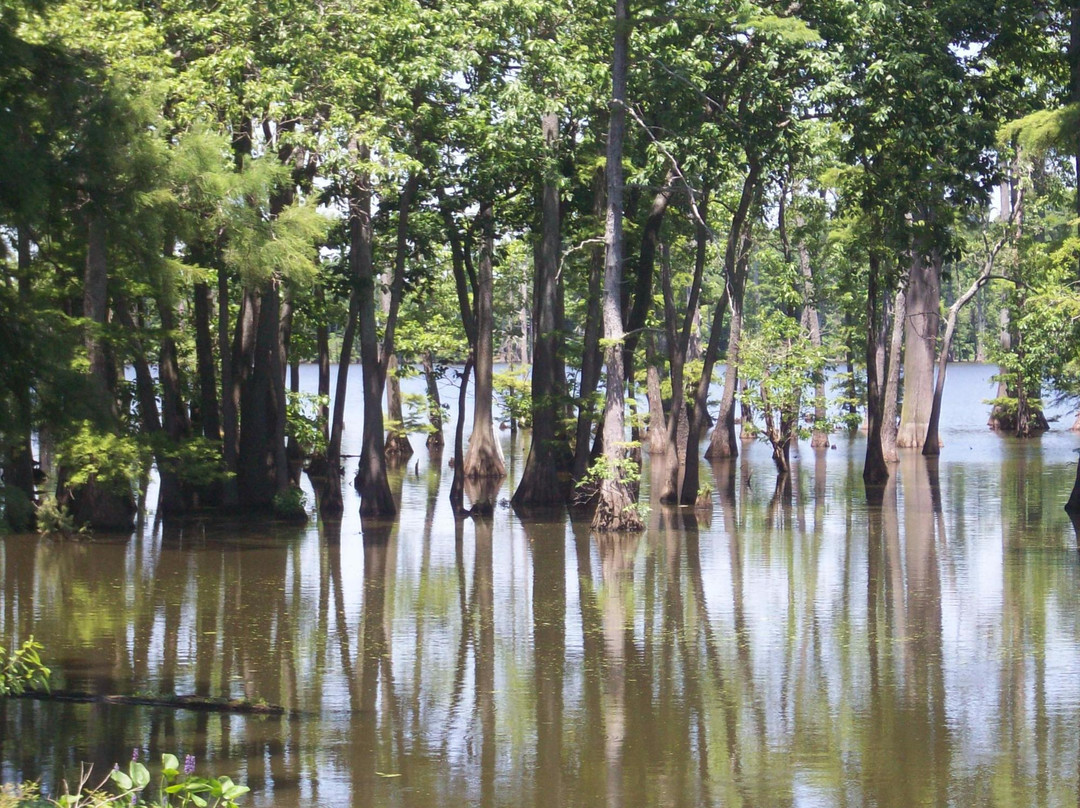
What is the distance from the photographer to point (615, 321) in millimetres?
22484

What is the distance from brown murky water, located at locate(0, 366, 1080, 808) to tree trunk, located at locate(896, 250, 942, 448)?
666 inches

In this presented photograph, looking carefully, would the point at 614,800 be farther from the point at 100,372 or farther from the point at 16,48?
the point at 100,372

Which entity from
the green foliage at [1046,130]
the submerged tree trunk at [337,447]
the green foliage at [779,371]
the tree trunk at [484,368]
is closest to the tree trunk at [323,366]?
the submerged tree trunk at [337,447]

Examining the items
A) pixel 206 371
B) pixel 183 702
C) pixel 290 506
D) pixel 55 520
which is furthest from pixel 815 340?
pixel 183 702

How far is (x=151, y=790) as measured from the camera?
8422 millimetres

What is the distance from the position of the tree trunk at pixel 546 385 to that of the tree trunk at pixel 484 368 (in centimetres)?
132

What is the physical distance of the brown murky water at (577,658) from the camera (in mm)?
9102

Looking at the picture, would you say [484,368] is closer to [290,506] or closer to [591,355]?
[591,355]

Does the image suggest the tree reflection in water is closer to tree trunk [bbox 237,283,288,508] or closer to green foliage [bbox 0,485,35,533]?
green foliage [bbox 0,485,35,533]

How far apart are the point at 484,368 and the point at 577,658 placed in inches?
717

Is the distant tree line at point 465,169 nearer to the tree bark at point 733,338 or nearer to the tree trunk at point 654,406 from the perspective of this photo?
the tree bark at point 733,338

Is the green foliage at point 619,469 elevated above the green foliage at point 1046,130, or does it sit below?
below

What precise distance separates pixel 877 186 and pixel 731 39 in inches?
135

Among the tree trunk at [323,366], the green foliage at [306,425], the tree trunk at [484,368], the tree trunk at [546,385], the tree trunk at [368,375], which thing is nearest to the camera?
the tree trunk at [368,375]
